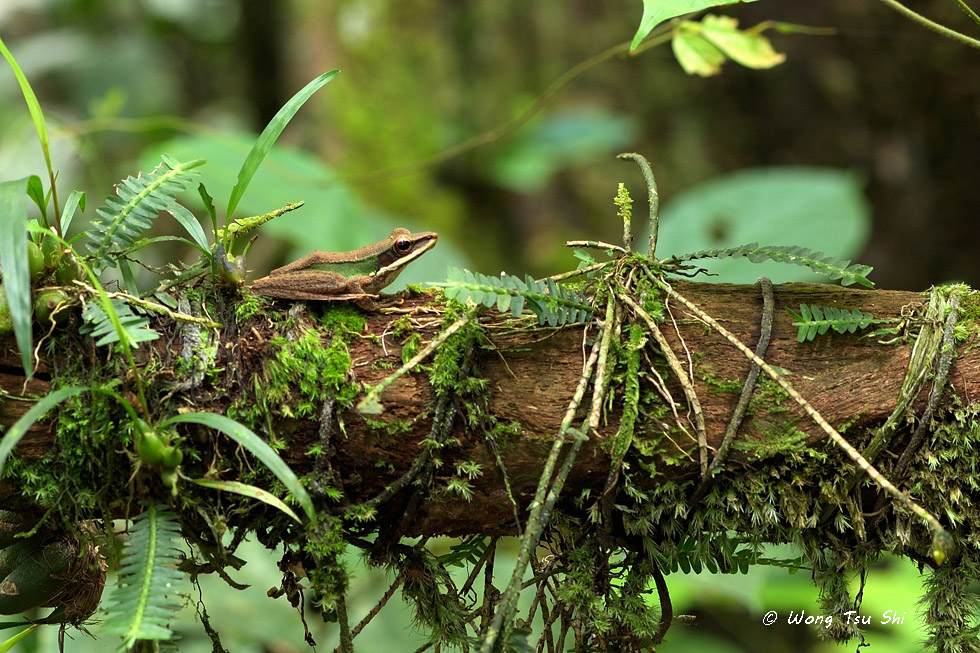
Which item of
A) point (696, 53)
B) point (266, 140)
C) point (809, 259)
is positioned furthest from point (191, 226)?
point (696, 53)

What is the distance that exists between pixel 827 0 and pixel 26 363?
6.32 metres

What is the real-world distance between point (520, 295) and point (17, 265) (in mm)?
1043

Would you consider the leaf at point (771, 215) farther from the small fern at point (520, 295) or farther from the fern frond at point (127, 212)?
the fern frond at point (127, 212)

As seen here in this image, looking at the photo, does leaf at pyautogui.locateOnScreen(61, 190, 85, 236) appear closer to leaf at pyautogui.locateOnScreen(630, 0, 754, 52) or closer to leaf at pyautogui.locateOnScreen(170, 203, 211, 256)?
leaf at pyautogui.locateOnScreen(170, 203, 211, 256)

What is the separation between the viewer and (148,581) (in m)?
1.61

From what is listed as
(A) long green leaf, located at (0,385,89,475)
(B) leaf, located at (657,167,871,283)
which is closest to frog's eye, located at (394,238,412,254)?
(A) long green leaf, located at (0,385,89,475)

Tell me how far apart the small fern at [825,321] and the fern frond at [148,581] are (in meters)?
1.54

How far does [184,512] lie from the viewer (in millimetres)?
1859

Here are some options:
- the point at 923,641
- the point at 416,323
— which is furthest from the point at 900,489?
the point at 416,323

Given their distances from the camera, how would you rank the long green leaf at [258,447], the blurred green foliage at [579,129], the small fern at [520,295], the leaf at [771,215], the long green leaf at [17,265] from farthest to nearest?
the blurred green foliage at [579,129] < the leaf at [771,215] < the small fern at [520,295] < the long green leaf at [258,447] < the long green leaf at [17,265]

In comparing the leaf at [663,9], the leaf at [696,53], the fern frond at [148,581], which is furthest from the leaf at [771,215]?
the fern frond at [148,581]

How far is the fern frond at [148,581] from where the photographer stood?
1515mm

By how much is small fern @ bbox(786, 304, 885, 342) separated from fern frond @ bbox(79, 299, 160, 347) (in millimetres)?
1518

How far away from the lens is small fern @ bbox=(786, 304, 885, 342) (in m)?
1.94
